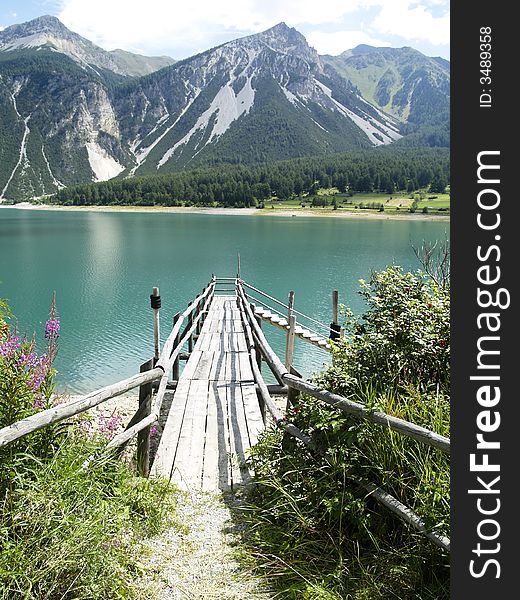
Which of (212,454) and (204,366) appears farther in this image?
(204,366)

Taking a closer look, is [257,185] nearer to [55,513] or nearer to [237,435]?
[237,435]

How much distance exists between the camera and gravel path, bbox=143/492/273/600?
3338 mm

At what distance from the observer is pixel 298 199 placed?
162 meters

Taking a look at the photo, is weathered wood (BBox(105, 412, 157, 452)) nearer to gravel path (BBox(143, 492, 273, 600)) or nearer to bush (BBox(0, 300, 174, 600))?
bush (BBox(0, 300, 174, 600))

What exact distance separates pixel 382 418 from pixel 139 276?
121 feet

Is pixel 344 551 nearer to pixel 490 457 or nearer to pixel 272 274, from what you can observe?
pixel 490 457

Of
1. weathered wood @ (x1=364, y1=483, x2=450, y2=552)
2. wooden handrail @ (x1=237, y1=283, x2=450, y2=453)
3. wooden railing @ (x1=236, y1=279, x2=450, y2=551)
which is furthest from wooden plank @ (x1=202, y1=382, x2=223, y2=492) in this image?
weathered wood @ (x1=364, y1=483, x2=450, y2=552)

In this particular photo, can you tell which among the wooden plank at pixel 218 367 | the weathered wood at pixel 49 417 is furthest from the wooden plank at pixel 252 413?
the weathered wood at pixel 49 417

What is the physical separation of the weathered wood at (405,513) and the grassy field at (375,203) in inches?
4783

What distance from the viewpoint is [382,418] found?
3.34 meters

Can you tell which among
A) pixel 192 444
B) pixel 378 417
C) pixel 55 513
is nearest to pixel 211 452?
pixel 192 444

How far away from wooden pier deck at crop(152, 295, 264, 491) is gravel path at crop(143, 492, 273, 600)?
2.43 ft

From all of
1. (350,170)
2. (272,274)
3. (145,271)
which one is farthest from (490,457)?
(350,170)

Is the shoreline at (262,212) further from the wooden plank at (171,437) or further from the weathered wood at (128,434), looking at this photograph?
the weathered wood at (128,434)
